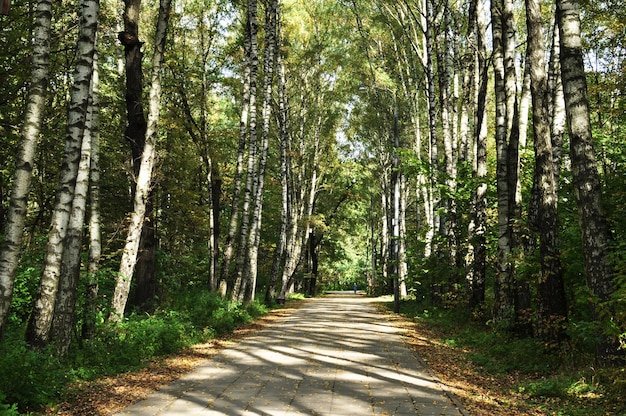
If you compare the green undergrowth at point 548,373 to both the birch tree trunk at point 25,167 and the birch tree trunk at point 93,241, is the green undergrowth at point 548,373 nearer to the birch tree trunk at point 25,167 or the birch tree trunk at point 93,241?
the birch tree trunk at point 25,167

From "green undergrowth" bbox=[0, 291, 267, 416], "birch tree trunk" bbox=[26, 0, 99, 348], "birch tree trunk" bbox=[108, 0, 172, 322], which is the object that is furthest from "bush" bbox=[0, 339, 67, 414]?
"birch tree trunk" bbox=[108, 0, 172, 322]

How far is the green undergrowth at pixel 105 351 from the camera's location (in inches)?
217

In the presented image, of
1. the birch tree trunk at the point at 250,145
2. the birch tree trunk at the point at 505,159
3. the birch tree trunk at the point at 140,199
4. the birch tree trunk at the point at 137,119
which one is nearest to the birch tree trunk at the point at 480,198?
the birch tree trunk at the point at 505,159

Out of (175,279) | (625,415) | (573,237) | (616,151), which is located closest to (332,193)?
(175,279)

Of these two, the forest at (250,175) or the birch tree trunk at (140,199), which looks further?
the birch tree trunk at (140,199)

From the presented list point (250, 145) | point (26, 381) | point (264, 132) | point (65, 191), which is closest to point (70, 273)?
point (65, 191)

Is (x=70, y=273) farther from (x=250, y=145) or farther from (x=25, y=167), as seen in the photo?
(x=250, y=145)

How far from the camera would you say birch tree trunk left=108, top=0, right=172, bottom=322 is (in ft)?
34.9

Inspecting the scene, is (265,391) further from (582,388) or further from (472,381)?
(582,388)

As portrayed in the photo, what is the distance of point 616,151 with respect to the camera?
13.3 metres

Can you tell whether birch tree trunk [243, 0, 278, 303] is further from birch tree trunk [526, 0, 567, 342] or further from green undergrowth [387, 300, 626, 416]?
birch tree trunk [526, 0, 567, 342]

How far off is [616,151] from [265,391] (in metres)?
11.7

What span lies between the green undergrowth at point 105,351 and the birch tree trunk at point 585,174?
682cm

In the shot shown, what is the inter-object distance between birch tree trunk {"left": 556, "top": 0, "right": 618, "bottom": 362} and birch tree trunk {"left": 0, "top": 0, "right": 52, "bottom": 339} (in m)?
7.03
